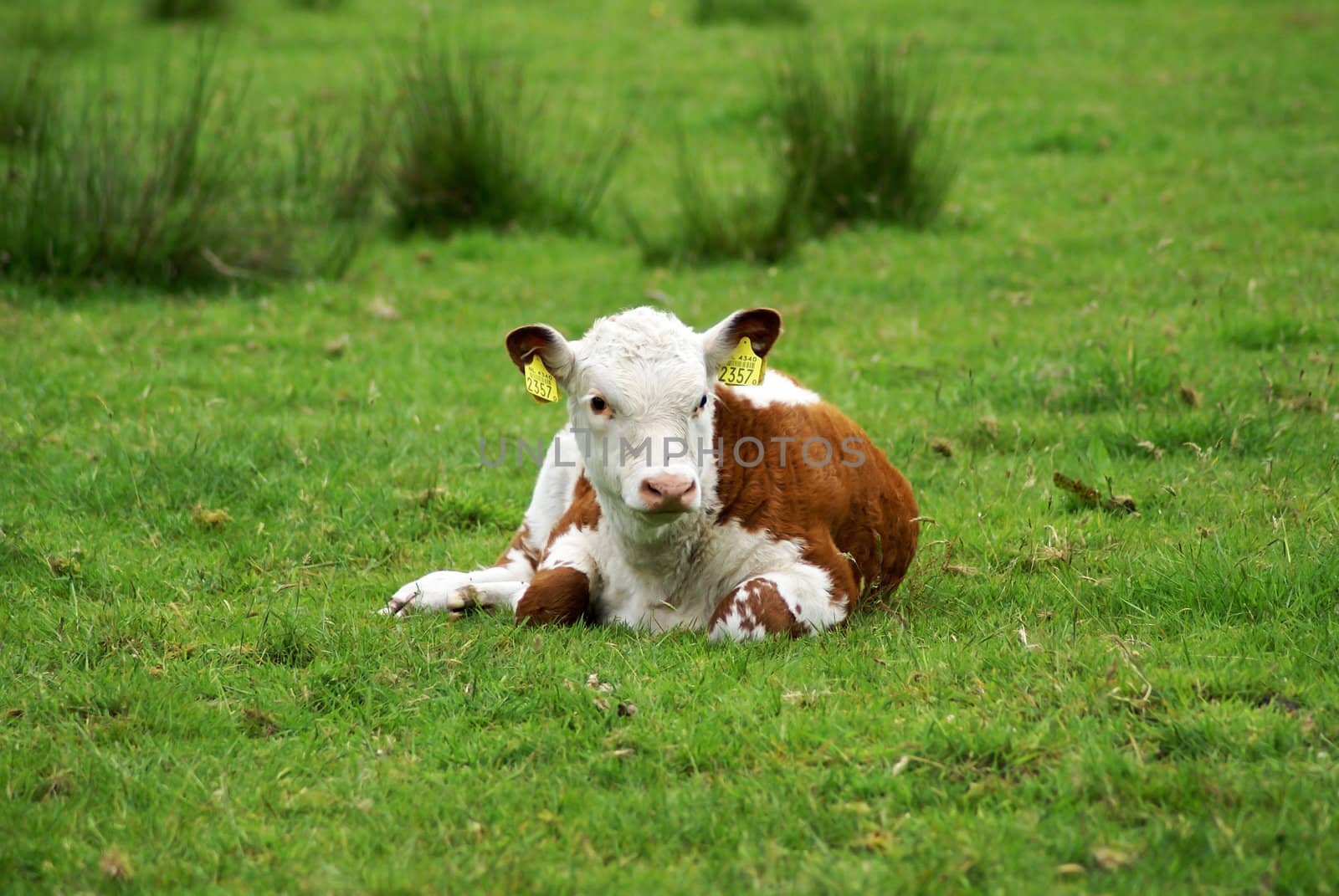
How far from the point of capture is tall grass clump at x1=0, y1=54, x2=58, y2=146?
1254cm

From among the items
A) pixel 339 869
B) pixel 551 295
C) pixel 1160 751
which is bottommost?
pixel 551 295

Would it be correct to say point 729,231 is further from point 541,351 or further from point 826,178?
point 541,351

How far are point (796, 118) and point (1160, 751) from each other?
379 inches

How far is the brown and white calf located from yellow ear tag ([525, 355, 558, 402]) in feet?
0.08

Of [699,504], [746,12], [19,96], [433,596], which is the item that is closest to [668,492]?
[699,504]

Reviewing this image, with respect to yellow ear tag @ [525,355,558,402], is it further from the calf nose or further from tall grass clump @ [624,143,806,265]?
tall grass clump @ [624,143,806,265]

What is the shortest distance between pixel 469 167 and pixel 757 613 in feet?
30.7

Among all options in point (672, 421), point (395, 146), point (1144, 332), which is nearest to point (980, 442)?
point (1144, 332)

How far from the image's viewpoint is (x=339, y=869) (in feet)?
13.0

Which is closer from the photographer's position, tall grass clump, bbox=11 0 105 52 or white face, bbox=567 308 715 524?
white face, bbox=567 308 715 524

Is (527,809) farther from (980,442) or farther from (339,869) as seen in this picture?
(980,442)

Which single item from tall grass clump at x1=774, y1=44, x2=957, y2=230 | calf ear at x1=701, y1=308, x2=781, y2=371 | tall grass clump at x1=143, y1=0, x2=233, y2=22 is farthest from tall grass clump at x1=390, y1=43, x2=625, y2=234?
tall grass clump at x1=143, y1=0, x2=233, y2=22

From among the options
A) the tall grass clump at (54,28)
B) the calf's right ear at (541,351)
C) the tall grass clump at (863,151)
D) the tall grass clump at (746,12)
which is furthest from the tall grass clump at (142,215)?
the tall grass clump at (746,12)

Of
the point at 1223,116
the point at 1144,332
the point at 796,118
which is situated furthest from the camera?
the point at 1223,116
